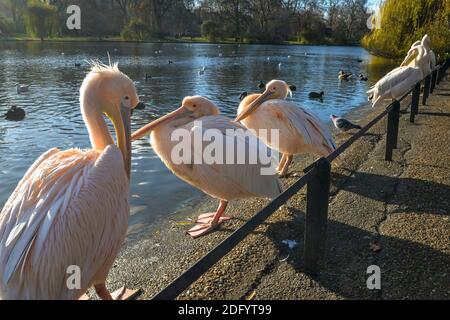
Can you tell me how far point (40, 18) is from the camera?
41.1m

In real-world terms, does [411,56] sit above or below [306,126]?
above

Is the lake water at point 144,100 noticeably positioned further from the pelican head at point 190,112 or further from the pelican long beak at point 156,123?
the pelican head at point 190,112

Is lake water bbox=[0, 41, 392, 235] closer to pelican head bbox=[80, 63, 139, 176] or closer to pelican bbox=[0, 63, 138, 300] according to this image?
pelican head bbox=[80, 63, 139, 176]

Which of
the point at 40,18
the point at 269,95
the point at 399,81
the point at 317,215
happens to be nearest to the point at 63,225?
the point at 317,215

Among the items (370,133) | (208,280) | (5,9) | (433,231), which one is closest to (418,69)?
(370,133)

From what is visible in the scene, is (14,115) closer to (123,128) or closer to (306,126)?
(306,126)

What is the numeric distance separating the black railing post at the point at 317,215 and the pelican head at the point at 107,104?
1.30 meters

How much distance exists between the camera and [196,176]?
3.71m

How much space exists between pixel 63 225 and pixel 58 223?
0.09 ft

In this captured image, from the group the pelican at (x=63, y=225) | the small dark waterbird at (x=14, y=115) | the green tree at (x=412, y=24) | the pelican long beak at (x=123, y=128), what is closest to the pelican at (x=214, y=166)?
the pelican long beak at (x=123, y=128)

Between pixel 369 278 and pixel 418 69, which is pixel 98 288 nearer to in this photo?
pixel 369 278

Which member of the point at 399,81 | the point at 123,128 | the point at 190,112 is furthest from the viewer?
the point at 399,81

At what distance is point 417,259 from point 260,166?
1510 mm
